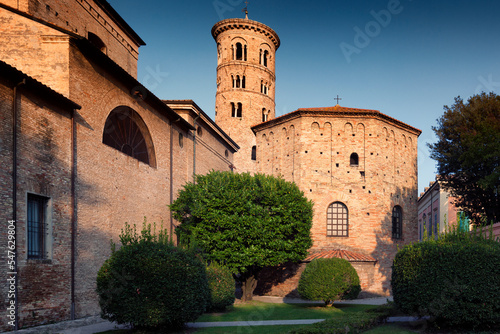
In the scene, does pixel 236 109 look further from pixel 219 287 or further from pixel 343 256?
pixel 219 287

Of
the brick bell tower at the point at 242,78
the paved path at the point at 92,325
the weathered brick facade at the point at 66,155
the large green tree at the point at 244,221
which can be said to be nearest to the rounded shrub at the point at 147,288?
the paved path at the point at 92,325

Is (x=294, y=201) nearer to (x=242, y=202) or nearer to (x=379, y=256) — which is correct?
(x=242, y=202)

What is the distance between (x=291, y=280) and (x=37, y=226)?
54.9 feet

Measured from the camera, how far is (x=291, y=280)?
25.3 m

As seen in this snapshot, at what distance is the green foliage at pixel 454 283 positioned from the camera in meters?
10.9

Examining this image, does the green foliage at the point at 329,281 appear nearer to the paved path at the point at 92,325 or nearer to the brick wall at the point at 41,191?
the paved path at the point at 92,325

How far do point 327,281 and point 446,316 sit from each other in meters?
8.51

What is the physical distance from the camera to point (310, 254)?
25656 millimetres

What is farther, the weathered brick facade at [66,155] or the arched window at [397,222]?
the arched window at [397,222]

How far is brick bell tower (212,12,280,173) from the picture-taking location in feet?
133

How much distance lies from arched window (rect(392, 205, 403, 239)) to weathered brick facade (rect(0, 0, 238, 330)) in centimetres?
1603

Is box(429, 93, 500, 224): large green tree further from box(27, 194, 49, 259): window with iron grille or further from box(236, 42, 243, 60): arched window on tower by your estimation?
box(236, 42, 243, 60): arched window on tower

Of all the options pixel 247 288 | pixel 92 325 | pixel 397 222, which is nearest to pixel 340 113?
pixel 397 222

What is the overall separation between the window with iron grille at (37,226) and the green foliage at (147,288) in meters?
2.31
